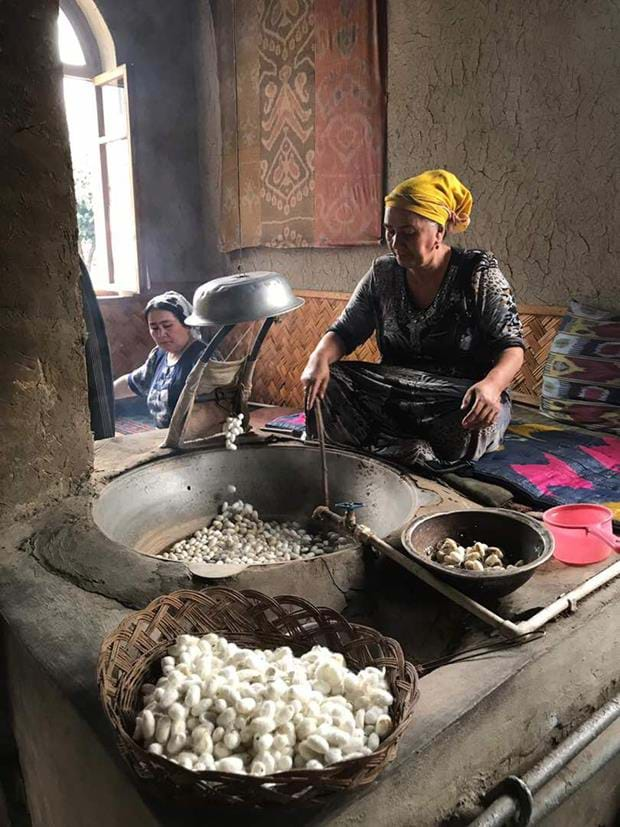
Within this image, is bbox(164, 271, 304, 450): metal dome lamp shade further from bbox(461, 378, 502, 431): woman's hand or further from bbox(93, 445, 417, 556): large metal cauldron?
bbox(461, 378, 502, 431): woman's hand

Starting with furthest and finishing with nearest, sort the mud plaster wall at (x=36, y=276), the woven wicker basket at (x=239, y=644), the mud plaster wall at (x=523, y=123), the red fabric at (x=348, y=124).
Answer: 1. the red fabric at (x=348, y=124)
2. the mud plaster wall at (x=523, y=123)
3. the mud plaster wall at (x=36, y=276)
4. the woven wicker basket at (x=239, y=644)

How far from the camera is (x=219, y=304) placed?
2377mm

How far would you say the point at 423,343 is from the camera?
2.82m

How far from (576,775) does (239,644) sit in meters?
0.73

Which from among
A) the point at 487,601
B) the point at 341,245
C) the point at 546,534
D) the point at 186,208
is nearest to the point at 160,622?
the point at 487,601

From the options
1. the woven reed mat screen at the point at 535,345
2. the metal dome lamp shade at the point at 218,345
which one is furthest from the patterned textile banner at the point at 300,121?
the metal dome lamp shade at the point at 218,345

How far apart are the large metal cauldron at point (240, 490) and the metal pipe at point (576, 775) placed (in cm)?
96

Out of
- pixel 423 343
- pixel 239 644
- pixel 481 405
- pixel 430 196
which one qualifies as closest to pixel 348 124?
pixel 430 196

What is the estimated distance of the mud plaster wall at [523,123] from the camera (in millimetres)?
3301

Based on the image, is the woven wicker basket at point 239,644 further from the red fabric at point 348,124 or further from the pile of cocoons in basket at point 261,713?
the red fabric at point 348,124

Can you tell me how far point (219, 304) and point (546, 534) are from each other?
131 cm

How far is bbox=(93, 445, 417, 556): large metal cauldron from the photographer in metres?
2.47

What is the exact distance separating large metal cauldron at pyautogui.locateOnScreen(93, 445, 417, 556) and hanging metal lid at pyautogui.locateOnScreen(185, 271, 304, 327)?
0.66 m

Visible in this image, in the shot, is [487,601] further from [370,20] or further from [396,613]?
[370,20]
